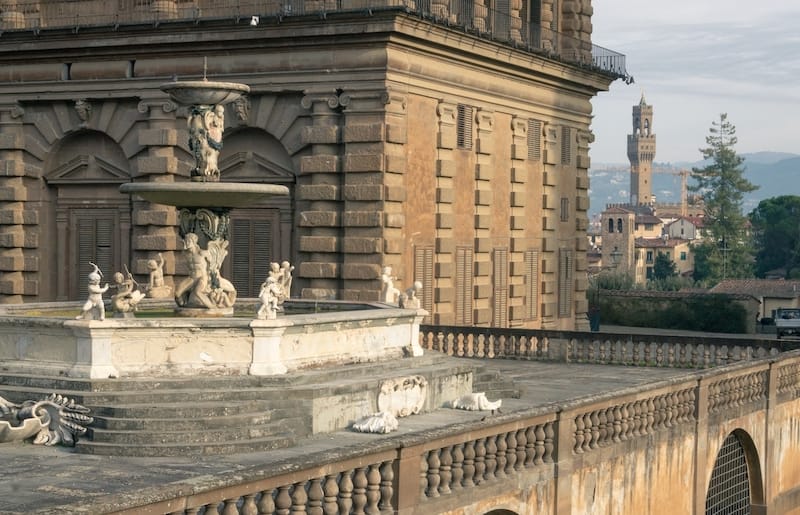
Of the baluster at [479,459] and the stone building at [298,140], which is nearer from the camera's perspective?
the baluster at [479,459]

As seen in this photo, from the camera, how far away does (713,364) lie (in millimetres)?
31500

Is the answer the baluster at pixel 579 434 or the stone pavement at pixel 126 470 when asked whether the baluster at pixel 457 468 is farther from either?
the baluster at pixel 579 434

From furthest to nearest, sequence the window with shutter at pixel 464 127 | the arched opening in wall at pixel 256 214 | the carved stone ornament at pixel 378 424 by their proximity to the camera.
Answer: the window with shutter at pixel 464 127
the arched opening in wall at pixel 256 214
the carved stone ornament at pixel 378 424

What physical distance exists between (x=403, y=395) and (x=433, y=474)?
609 centimetres

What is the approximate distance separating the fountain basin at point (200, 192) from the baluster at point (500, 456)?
667cm

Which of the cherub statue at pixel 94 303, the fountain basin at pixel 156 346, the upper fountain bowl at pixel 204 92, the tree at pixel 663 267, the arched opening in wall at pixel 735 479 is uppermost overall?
the upper fountain bowl at pixel 204 92

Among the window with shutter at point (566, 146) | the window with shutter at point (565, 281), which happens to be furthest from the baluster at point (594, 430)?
the window with shutter at point (566, 146)

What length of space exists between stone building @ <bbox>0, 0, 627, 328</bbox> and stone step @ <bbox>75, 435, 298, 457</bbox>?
15048 mm

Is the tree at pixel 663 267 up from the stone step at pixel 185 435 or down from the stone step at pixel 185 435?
up

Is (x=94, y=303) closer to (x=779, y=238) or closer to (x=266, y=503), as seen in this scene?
(x=266, y=503)

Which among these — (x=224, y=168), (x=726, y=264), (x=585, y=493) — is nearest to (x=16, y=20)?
(x=224, y=168)

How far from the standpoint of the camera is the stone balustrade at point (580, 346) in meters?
31.9

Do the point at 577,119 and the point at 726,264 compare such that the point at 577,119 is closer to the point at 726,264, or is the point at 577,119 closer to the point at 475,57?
the point at 475,57

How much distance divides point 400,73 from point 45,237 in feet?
34.4
